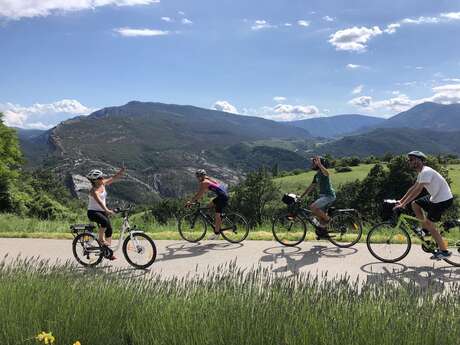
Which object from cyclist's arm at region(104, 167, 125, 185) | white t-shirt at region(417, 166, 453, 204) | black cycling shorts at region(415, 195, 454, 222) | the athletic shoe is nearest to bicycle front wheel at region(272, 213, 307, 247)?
black cycling shorts at region(415, 195, 454, 222)

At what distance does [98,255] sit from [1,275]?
4545 millimetres

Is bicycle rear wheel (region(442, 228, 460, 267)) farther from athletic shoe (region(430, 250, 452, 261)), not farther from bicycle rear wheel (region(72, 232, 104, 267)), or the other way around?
bicycle rear wheel (region(72, 232, 104, 267))

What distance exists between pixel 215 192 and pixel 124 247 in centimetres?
334

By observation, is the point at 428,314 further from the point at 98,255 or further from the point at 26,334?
the point at 98,255

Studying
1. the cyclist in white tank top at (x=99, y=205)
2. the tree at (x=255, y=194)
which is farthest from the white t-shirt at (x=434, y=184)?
the tree at (x=255, y=194)

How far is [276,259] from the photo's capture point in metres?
9.66

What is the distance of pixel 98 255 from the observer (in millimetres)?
9922

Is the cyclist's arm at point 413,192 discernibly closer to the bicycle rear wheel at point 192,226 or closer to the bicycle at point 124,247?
the bicycle at point 124,247

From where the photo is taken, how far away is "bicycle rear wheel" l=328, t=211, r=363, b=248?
35.9 ft

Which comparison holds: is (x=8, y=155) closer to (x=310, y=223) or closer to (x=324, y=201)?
(x=310, y=223)

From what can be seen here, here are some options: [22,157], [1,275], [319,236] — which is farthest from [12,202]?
[1,275]

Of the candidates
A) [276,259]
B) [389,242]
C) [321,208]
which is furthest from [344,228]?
[276,259]

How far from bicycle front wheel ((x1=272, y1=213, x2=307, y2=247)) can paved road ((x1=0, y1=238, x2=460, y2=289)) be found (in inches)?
9.4

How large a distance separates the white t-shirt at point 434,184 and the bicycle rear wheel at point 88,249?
6.43 m
